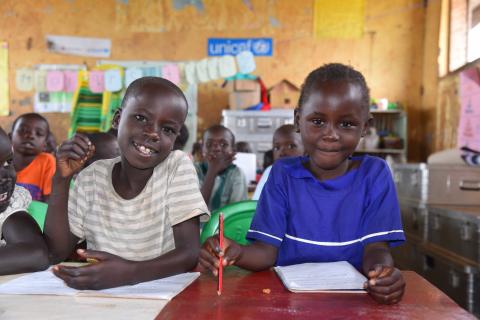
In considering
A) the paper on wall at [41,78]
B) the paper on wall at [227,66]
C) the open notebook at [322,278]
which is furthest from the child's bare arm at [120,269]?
the paper on wall at [41,78]

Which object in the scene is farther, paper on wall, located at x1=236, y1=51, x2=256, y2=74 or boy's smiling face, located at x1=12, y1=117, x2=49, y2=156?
paper on wall, located at x1=236, y1=51, x2=256, y2=74

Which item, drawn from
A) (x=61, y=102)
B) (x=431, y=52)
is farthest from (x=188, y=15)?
(x=431, y=52)

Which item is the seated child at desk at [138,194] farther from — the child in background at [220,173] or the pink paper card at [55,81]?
the pink paper card at [55,81]

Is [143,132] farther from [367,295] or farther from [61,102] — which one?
[61,102]

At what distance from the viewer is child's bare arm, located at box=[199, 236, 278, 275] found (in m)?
0.88

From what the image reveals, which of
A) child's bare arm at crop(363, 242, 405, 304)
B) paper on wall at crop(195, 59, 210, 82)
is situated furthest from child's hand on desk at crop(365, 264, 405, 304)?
paper on wall at crop(195, 59, 210, 82)

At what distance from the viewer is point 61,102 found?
22.2ft

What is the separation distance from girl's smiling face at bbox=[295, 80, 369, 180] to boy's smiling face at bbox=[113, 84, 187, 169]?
33 cm

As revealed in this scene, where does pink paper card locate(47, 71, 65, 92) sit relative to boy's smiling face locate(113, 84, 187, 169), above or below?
above

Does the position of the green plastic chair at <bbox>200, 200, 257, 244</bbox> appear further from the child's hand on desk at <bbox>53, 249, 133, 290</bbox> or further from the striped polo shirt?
the child's hand on desk at <bbox>53, 249, 133, 290</bbox>

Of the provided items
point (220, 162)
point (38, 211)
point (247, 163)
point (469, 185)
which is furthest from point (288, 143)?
point (38, 211)

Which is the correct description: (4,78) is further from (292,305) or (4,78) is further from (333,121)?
(292,305)

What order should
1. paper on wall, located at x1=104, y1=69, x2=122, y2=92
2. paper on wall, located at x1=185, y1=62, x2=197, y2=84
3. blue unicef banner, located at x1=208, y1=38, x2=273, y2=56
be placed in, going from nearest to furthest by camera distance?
1. paper on wall, located at x1=104, y1=69, x2=122, y2=92
2. paper on wall, located at x1=185, y1=62, x2=197, y2=84
3. blue unicef banner, located at x1=208, y1=38, x2=273, y2=56

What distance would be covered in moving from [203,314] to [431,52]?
618 centimetres
